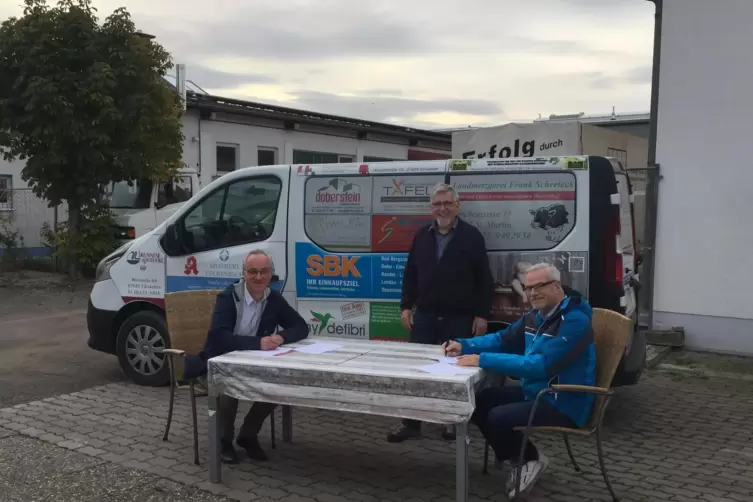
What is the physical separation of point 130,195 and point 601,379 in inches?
521

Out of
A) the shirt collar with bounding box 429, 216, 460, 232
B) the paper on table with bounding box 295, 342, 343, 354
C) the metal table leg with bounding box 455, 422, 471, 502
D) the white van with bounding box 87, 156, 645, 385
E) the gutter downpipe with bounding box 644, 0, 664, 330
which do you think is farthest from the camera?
the gutter downpipe with bounding box 644, 0, 664, 330

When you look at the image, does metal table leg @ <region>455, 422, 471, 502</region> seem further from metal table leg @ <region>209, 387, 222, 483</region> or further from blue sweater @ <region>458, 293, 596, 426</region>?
metal table leg @ <region>209, 387, 222, 483</region>

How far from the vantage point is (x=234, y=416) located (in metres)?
5.17

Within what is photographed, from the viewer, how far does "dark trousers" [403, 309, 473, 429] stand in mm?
5445

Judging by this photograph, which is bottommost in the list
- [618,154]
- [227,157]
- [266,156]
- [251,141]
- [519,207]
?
[519,207]

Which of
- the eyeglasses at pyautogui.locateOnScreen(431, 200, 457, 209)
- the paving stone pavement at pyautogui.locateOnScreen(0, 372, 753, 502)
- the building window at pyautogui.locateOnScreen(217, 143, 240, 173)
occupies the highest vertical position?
the building window at pyautogui.locateOnScreen(217, 143, 240, 173)

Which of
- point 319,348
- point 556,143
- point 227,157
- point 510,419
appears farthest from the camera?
point 227,157

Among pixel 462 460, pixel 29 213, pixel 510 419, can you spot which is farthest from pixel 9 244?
pixel 462 460

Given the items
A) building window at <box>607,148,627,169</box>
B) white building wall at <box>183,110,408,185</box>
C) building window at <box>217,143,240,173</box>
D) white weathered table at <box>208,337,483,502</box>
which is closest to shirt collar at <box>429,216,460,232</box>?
white weathered table at <box>208,337,483,502</box>

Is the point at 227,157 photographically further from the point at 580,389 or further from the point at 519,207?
the point at 580,389

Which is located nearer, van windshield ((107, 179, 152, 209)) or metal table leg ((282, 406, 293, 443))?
metal table leg ((282, 406, 293, 443))

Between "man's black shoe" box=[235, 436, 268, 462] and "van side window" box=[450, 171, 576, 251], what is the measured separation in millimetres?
2218

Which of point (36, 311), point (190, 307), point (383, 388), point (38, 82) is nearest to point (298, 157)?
point (38, 82)

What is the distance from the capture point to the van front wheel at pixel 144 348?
7.07 m
